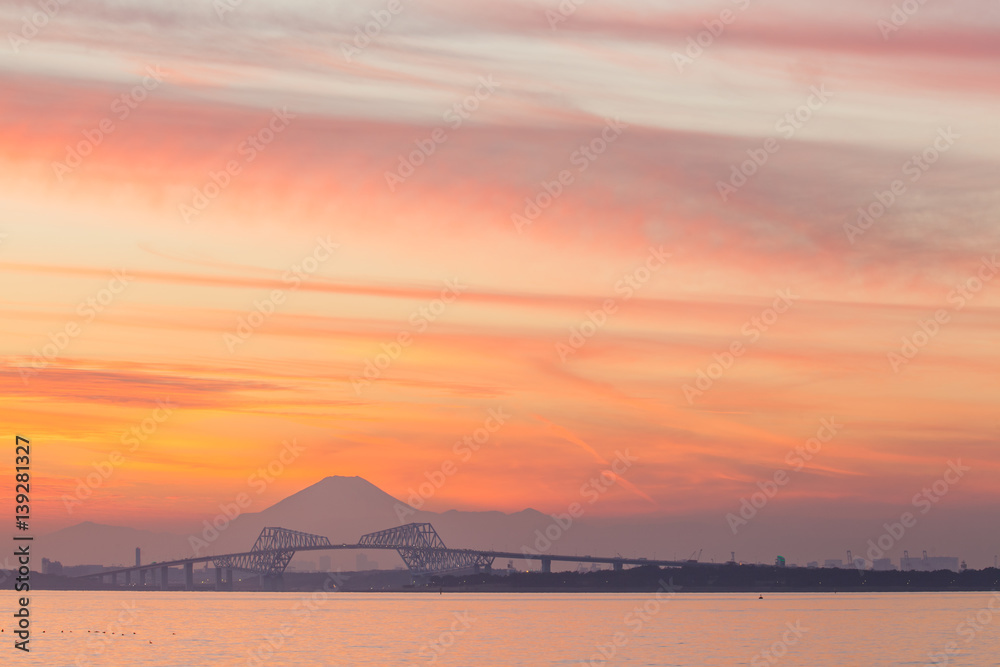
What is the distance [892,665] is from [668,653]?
16.8 m

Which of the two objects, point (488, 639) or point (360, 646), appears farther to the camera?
point (488, 639)

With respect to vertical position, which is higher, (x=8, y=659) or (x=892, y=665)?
(x=8, y=659)

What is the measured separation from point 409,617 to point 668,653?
8134cm

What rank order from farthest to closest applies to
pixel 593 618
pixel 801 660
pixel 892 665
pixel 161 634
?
pixel 593 618 → pixel 161 634 → pixel 801 660 → pixel 892 665

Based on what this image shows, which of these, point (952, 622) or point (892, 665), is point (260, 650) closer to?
point (892, 665)

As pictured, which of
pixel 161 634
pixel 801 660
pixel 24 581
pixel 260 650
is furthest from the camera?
pixel 161 634

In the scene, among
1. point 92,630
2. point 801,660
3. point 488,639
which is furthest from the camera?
point 92,630

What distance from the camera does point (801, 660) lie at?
8712 centimetres

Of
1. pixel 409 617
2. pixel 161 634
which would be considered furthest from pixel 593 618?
pixel 161 634

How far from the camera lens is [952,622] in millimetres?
144000

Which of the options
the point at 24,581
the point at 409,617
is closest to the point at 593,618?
the point at 409,617

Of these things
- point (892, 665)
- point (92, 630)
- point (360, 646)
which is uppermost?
point (92, 630)

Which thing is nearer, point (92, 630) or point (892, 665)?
point (892, 665)

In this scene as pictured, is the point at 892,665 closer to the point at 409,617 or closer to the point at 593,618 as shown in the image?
the point at 593,618
